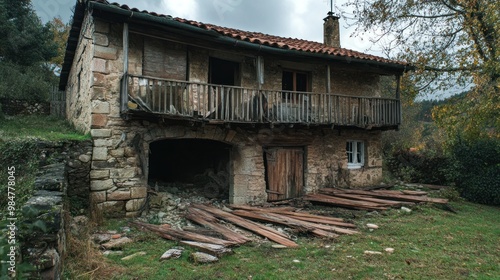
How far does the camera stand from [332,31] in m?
14.2

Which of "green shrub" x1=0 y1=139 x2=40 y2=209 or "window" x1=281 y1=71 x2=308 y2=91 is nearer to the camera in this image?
"green shrub" x1=0 y1=139 x2=40 y2=209

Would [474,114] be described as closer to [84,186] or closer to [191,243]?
[191,243]

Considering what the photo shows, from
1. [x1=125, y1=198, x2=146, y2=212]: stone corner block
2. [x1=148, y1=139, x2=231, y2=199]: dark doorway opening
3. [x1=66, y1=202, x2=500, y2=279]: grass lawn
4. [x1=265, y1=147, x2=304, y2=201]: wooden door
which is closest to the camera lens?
[x1=66, y1=202, x2=500, y2=279]: grass lawn

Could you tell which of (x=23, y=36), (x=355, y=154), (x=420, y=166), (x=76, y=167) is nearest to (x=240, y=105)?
(x=76, y=167)

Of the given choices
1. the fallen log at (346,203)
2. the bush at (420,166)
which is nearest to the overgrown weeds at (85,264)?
the fallen log at (346,203)

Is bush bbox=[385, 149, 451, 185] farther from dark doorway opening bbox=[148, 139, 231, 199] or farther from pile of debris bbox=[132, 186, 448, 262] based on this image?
dark doorway opening bbox=[148, 139, 231, 199]

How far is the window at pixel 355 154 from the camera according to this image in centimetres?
1213

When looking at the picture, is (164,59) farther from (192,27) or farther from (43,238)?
(43,238)

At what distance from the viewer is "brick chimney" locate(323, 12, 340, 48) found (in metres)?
14.2

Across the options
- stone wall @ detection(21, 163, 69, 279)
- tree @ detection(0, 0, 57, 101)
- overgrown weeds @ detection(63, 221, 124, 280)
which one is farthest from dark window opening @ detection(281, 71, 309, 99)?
tree @ detection(0, 0, 57, 101)

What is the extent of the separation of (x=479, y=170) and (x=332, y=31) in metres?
8.31

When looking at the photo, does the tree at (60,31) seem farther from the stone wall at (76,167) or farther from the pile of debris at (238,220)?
the pile of debris at (238,220)

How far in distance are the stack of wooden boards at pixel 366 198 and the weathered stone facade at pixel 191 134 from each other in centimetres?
85

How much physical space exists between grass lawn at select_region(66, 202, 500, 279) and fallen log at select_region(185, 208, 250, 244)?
0.30m
